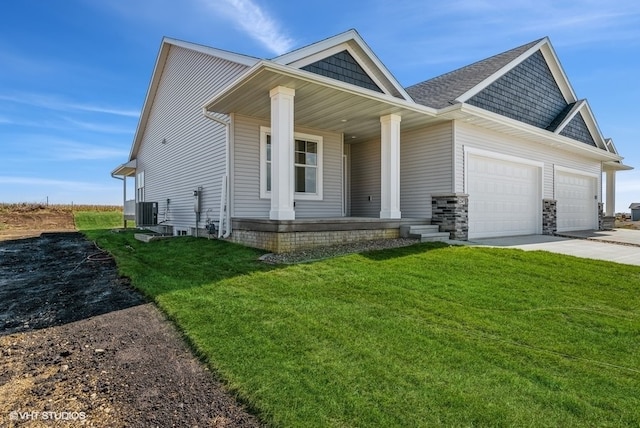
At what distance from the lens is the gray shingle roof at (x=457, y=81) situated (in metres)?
10.2

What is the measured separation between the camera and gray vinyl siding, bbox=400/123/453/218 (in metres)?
9.78

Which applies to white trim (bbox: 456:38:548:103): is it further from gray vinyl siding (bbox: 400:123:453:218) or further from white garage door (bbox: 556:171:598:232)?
white garage door (bbox: 556:171:598:232)

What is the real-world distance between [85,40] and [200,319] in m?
10.5

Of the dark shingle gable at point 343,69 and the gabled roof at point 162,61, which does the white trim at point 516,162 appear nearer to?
the dark shingle gable at point 343,69

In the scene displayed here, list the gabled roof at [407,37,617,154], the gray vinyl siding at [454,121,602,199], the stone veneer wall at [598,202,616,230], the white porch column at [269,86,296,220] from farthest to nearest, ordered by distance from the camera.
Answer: the stone veneer wall at [598,202,616,230], the gabled roof at [407,37,617,154], the gray vinyl siding at [454,121,602,199], the white porch column at [269,86,296,220]

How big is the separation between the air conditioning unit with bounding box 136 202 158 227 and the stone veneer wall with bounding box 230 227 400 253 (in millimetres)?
5519

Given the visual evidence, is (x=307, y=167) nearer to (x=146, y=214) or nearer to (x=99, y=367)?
(x=146, y=214)

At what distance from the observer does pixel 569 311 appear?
4312 mm

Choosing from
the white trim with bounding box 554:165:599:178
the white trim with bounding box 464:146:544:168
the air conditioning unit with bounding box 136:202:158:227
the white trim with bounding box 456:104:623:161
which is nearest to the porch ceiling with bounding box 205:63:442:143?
the white trim with bounding box 456:104:623:161

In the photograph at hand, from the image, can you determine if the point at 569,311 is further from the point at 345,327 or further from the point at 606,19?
the point at 606,19

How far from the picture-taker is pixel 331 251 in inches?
285

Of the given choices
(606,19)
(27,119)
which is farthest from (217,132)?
(27,119)

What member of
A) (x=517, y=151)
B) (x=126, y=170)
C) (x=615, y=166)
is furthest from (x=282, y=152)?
(x=615, y=166)

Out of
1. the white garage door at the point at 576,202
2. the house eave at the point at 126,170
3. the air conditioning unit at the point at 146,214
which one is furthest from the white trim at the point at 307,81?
the house eave at the point at 126,170
